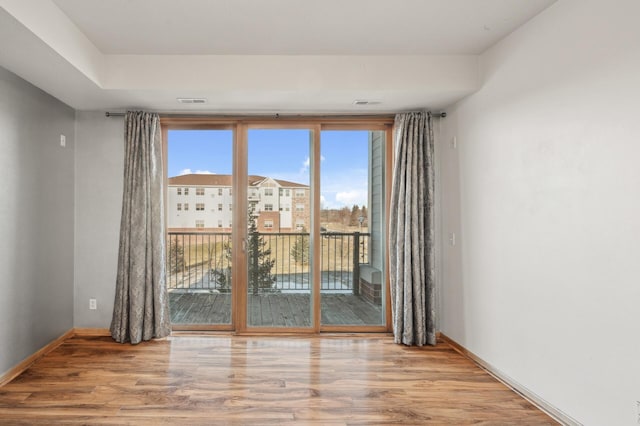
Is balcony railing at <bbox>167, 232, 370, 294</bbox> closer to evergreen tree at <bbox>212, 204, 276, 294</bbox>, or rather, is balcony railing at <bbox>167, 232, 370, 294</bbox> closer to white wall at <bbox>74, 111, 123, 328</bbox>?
evergreen tree at <bbox>212, 204, 276, 294</bbox>

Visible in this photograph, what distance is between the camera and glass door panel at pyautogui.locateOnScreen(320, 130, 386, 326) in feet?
12.5

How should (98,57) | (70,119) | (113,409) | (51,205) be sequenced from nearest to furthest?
(113,409) → (98,57) → (51,205) → (70,119)

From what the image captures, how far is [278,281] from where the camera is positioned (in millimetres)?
3803

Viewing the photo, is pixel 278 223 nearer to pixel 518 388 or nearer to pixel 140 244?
pixel 140 244

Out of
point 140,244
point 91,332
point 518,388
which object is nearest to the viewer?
point 518,388

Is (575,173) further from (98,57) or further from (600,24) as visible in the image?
(98,57)

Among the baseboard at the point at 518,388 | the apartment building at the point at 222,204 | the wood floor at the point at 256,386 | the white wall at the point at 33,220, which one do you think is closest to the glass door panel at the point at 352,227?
the apartment building at the point at 222,204

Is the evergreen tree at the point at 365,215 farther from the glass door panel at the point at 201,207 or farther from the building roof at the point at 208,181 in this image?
the glass door panel at the point at 201,207

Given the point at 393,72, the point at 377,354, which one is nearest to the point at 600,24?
the point at 393,72

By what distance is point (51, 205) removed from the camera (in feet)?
10.5

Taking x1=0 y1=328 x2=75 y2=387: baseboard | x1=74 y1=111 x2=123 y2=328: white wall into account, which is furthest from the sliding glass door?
x1=0 y1=328 x2=75 y2=387: baseboard

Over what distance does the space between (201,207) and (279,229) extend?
2.97ft

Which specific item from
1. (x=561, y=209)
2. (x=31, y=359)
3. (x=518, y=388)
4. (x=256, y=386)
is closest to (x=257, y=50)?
(x=561, y=209)

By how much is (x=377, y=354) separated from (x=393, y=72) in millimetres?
2601
